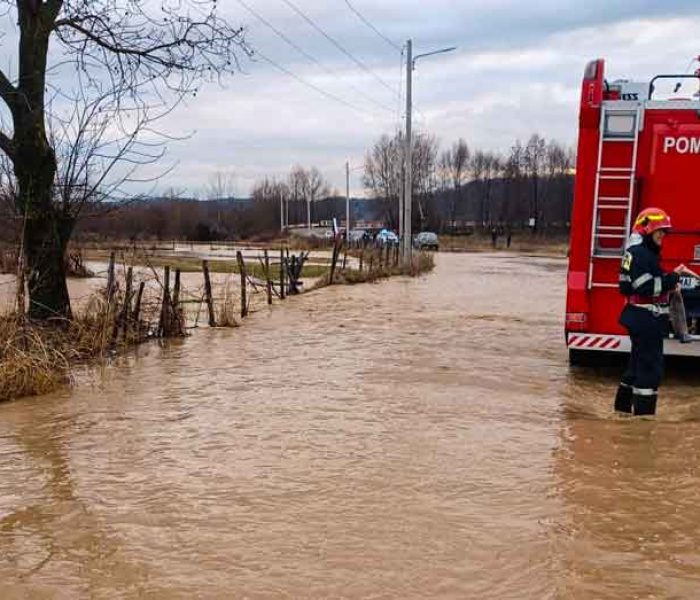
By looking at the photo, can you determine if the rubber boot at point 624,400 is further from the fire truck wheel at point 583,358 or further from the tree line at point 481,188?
the tree line at point 481,188

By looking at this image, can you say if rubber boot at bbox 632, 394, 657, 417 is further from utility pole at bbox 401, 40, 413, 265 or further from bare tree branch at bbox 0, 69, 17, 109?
utility pole at bbox 401, 40, 413, 265

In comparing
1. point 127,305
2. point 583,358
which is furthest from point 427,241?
point 583,358

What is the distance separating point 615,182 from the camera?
834 centimetres

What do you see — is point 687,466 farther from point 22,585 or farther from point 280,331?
point 280,331

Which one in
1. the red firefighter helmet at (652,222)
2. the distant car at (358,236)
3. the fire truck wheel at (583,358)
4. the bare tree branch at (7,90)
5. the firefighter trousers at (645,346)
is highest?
the bare tree branch at (7,90)

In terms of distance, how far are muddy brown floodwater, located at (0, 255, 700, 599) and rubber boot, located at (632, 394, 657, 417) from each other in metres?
0.12

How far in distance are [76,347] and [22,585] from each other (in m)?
6.70

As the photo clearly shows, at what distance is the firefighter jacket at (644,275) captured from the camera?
6.77m

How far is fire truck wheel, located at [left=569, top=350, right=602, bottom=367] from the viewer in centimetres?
986

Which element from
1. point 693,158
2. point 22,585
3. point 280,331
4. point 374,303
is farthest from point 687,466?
point 374,303

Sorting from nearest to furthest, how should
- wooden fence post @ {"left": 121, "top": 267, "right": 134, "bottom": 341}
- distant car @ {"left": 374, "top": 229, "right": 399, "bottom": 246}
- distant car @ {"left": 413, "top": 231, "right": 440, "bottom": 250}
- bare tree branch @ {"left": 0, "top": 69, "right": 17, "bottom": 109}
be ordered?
bare tree branch @ {"left": 0, "top": 69, "right": 17, "bottom": 109}
wooden fence post @ {"left": 121, "top": 267, "right": 134, "bottom": 341}
distant car @ {"left": 374, "top": 229, "right": 399, "bottom": 246}
distant car @ {"left": 413, "top": 231, "right": 440, "bottom": 250}

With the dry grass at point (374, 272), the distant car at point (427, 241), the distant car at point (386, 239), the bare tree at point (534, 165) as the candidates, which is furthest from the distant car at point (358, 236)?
the bare tree at point (534, 165)

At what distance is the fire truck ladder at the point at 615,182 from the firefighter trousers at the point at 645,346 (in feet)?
5.05

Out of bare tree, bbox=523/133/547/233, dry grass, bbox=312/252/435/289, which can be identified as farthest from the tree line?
dry grass, bbox=312/252/435/289
